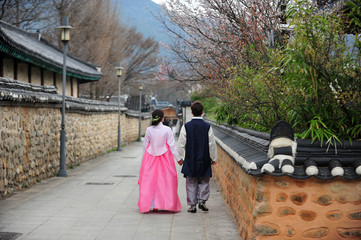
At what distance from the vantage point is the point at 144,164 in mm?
7699

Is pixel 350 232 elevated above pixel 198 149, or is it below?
below

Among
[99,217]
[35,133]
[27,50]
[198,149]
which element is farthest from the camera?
[27,50]

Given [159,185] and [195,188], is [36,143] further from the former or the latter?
[195,188]

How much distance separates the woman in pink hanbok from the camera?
746 cm

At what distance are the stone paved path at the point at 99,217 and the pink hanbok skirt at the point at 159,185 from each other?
0.54 feet

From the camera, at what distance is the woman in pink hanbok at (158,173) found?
7.46 metres

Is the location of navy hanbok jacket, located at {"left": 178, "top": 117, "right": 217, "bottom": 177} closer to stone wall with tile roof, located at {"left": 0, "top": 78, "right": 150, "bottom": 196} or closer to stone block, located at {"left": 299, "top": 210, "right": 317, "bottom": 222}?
stone block, located at {"left": 299, "top": 210, "right": 317, "bottom": 222}

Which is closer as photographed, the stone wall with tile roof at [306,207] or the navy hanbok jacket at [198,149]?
the stone wall with tile roof at [306,207]

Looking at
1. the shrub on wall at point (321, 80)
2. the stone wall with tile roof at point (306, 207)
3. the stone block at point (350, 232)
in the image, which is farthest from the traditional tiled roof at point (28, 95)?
the stone block at point (350, 232)

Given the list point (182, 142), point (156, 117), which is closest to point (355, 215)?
point (182, 142)

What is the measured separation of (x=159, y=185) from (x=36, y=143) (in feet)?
15.4

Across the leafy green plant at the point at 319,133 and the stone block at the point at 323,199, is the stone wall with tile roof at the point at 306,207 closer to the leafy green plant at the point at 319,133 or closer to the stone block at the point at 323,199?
the stone block at the point at 323,199

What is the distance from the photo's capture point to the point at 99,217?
23.3 ft

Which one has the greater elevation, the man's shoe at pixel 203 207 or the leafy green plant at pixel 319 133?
the leafy green plant at pixel 319 133
